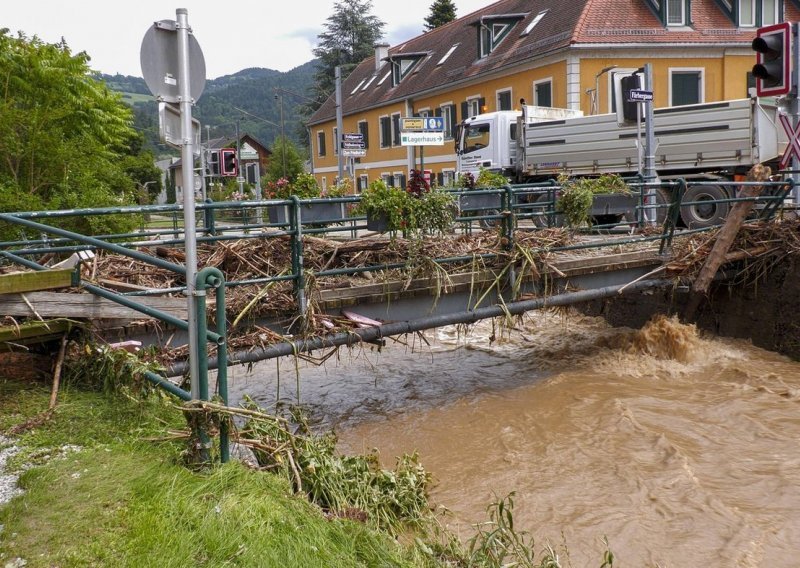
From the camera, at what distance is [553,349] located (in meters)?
12.8

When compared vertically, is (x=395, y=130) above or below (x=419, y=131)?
above

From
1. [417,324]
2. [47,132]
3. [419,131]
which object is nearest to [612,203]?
[417,324]

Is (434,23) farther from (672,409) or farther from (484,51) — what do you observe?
(672,409)

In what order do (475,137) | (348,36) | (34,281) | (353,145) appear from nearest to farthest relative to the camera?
(34,281)
(353,145)
(475,137)
(348,36)

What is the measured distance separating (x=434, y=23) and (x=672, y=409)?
51.3 metres

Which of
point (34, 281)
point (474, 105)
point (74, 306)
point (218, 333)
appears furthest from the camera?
point (474, 105)

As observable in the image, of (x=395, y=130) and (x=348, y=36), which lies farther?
(x=348, y=36)

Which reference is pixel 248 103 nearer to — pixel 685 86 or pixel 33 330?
pixel 685 86

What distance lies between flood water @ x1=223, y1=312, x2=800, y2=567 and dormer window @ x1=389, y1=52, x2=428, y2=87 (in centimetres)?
3118

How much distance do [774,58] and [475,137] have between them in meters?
14.1

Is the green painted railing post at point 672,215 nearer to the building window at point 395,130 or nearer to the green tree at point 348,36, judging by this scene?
the building window at point 395,130

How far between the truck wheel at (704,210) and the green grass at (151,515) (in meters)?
11.7

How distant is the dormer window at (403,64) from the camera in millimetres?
42469

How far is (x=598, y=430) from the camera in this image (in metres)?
8.51
